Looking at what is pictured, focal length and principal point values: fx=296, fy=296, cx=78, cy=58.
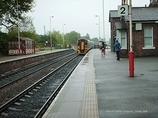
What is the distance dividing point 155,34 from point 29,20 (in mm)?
35780

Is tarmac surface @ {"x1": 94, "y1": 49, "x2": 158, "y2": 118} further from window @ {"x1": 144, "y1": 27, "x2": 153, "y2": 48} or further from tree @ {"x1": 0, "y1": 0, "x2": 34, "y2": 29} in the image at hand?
tree @ {"x1": 0, "y1": 0, "x2": 34, "y2": 29}

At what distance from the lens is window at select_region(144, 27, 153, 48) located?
1113 inches

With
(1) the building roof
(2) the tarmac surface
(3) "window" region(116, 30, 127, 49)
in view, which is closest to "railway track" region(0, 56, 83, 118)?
(2) the tarmac surface

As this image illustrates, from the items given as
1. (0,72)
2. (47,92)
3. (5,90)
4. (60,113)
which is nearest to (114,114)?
(60,113)

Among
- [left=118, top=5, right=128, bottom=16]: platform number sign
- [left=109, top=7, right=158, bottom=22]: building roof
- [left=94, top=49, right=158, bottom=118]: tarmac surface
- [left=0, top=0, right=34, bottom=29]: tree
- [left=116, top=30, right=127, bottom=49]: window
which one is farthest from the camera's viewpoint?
[left=0, top=0, right=34, bottom=29]: tree

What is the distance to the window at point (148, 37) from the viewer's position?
28281 mm

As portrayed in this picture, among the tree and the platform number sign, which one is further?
the tree

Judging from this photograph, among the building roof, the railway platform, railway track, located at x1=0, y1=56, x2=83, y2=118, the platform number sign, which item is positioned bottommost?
railway track, located at x1=0, y1=56, x2=83, y2=118

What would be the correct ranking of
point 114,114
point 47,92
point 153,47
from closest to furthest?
point 114,114, point 47,92, point 153,47

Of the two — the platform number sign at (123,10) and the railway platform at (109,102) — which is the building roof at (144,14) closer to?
the platform number sign at (123,10)

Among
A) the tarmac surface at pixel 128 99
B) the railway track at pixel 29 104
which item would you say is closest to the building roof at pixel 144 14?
the railway track at pixel 29 104

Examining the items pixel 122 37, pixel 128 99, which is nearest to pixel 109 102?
pixel 128 99

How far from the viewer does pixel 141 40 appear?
28.1 m

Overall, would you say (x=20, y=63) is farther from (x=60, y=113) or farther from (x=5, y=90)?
(x=60, y=113)
